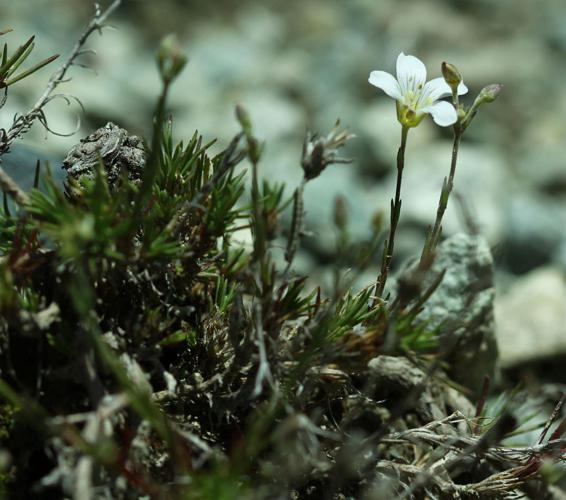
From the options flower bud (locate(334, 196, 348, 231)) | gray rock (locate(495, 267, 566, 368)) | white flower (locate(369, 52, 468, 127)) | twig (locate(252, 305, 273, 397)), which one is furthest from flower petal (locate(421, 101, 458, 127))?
gray rock (locate(495, 267, 566, 368))

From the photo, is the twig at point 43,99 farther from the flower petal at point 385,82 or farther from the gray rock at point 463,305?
the gray rock at point 463,305

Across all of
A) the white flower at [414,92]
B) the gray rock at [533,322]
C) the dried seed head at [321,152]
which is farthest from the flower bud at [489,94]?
the gray rock at [533,322]

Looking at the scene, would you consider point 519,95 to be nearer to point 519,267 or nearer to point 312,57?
point 312,57

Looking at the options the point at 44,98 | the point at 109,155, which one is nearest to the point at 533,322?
the point at 109,155

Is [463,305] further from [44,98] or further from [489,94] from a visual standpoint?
[44,98]

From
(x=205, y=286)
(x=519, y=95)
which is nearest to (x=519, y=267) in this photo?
(x=519, y=95)
